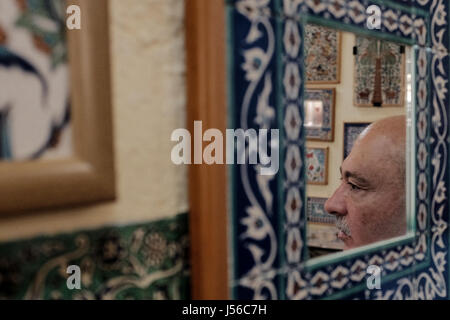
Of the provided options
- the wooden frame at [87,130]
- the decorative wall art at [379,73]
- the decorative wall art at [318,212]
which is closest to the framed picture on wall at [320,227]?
the decorative wall art at [318,212]

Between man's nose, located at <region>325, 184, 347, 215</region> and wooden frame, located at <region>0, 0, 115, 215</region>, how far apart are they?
44 cm

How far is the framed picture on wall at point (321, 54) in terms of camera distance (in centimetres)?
77

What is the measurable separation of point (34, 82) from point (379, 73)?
26.3 inches

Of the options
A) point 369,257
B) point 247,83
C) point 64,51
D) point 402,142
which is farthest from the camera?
point 402,142

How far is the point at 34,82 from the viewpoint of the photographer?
50 cm

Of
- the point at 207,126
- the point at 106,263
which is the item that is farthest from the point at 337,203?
the point at 106,263

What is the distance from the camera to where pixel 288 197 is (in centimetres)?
71

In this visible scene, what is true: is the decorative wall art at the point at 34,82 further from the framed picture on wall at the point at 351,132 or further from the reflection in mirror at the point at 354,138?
the framed picture on wall at the point at 351,132

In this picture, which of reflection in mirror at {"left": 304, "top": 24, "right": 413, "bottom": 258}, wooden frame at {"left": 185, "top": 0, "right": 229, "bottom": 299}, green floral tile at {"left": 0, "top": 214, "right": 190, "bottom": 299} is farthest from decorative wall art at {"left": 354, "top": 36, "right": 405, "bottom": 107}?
green floral tile at {"left": 0, "top": 214, "right": 190, "bottom": 299}

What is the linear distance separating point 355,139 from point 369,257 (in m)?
0.22

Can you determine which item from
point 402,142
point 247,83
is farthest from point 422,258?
point 247,83

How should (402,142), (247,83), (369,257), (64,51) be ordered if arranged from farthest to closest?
(402,142) < (369,257) < (247,83) < (64,51)

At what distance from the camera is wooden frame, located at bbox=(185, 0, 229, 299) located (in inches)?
23.9
